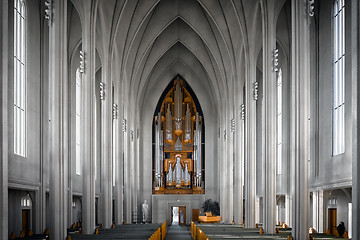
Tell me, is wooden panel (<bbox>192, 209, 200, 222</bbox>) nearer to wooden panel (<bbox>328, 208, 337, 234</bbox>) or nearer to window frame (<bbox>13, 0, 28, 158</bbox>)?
wooden panel (<bbox>328, 208, 337, 234</bbox>)

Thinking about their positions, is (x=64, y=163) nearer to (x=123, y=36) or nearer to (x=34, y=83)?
(x=34, y=83)

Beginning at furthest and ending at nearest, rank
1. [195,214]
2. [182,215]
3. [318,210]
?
[182,215] → [195,214] → [318,210]

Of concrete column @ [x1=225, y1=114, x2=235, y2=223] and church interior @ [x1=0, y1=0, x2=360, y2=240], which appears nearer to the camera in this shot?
church interior @ [x1=0, y1=0, x2=360, y2=240]

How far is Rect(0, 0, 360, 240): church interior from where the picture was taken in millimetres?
16734

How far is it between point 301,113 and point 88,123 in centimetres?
907

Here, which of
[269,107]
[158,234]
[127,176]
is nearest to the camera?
[269,107]

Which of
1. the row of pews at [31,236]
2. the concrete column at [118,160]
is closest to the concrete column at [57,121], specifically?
the row of pews at [31,236]

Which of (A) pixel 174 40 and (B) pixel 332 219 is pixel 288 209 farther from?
(A) pixel 174 40

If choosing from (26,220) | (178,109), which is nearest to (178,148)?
(178,109)

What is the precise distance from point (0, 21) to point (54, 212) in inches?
303

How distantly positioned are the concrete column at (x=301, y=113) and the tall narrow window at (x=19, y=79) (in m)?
11.1

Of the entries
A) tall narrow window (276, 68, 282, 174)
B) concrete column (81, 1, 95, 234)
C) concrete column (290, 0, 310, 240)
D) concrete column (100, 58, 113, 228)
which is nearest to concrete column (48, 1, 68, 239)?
concrete column (81, 1, 95, 234)

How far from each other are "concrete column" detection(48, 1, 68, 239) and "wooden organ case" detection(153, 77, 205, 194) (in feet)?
82.6

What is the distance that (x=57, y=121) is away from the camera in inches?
659
